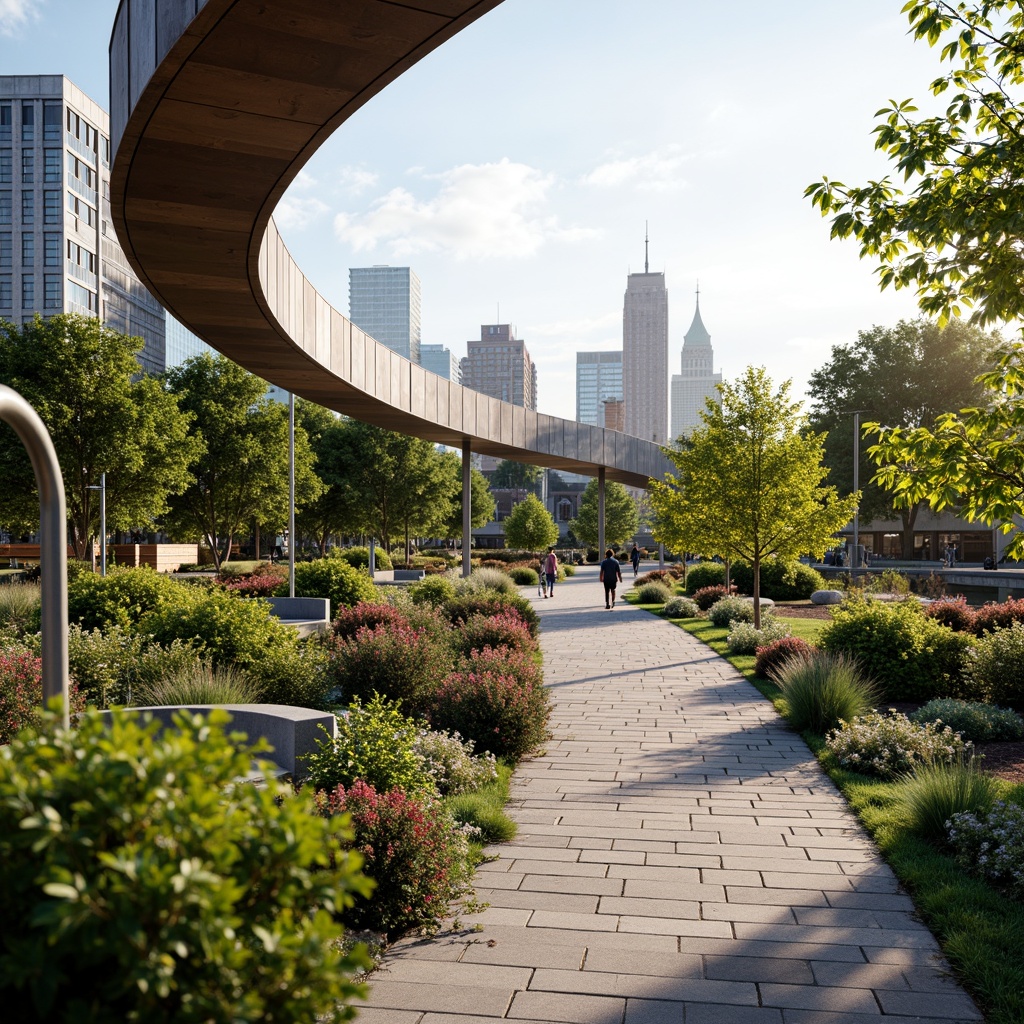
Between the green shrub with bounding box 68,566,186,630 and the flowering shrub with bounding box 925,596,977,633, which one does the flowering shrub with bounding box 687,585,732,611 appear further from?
the green shrub with bounding box 68,566,186,630

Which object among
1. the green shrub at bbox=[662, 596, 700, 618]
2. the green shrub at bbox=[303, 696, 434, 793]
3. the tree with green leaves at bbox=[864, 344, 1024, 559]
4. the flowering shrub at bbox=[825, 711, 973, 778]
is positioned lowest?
the green shrub at bbox=[662, 596, 700, 618]

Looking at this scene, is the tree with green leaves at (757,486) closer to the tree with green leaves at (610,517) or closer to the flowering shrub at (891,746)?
the flowering shrub at (891,746)

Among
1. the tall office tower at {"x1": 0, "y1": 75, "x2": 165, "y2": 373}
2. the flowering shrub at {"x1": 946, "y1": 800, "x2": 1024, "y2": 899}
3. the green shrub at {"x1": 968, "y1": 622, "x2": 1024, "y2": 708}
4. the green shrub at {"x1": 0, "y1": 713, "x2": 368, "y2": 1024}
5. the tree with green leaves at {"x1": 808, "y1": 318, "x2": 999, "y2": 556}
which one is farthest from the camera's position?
the tall office tower at {"x1": 0, "y1": 75, "x2": 165, "y2": 373}

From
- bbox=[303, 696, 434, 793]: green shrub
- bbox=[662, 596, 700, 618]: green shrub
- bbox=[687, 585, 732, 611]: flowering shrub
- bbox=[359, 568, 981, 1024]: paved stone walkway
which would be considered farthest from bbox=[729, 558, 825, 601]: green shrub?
bbox=[303, 696, 434, 793]: green shrub

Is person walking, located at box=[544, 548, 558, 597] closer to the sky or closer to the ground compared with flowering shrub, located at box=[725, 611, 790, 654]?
closer to the sky

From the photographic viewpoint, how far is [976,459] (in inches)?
271

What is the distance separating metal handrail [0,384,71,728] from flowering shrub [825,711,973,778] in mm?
7081

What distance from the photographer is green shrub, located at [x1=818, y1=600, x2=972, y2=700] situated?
12.3m

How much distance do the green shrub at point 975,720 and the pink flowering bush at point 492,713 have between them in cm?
434

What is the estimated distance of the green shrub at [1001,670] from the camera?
460 inches

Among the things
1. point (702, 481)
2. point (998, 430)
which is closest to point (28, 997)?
point (998, 430)

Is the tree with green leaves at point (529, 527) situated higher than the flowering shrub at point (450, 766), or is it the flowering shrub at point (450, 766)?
the tree with green leaves at point (529, 527)

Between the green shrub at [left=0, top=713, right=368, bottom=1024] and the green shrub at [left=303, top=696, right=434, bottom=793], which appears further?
the green shrub at [left=303, top=696, right=434, bottom=793]

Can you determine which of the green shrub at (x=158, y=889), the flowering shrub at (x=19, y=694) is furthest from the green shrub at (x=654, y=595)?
the green shrub at (x=158, y=889)
